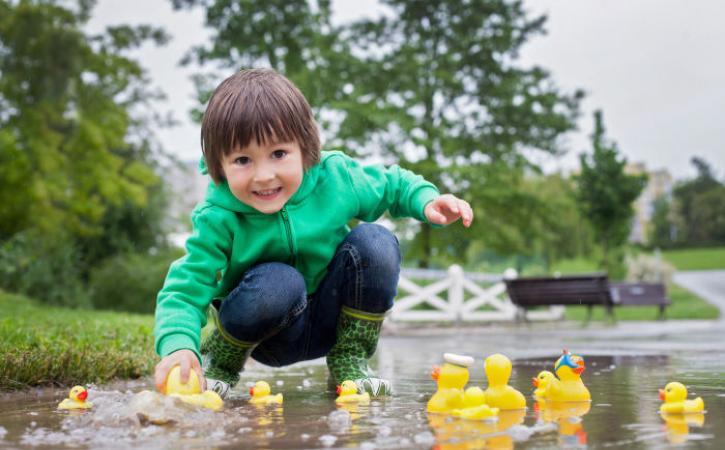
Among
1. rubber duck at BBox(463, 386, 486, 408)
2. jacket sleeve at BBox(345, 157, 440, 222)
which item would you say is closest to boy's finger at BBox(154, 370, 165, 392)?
rubber duck at BBox(463, 386, 486, 408)

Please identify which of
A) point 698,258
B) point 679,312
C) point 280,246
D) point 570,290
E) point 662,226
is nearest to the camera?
point 280,246

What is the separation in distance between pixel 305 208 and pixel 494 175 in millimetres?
15463

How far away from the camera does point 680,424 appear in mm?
1956

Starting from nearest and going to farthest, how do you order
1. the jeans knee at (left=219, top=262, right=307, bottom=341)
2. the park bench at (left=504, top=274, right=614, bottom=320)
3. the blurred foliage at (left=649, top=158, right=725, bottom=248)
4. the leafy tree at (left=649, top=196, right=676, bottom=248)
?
the jeans knee at (left=219, top=262, right=307, bottom=341), the park bench at (left=504, top=274, right=614, bottom=320), the blurred foliage at (left=649, top=158, right=725, bottom=248), the leafy tree at (left=649, top=196, right=676, bottom=248)

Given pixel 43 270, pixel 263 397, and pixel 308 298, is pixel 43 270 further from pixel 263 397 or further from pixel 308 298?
pixel 263 397

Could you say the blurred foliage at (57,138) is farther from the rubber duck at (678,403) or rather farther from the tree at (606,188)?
the rubber duck at (678,403)

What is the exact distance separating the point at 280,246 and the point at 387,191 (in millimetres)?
525

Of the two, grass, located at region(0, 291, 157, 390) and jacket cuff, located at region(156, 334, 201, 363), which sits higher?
jacket cuff, located at region(156, 334, 201, 363)

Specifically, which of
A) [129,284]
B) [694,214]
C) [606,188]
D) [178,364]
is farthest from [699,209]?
[178,364]

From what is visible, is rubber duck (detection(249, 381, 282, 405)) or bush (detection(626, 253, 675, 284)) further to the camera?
bush (detection(626, 253, 675, 284))

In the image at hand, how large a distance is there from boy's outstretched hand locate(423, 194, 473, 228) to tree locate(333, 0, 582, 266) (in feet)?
48.1

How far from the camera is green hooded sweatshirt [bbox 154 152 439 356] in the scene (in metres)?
2.61

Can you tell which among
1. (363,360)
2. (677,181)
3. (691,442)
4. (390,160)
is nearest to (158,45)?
(390,160)

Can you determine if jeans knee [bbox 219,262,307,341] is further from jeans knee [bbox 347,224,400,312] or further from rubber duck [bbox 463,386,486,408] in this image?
rubber duck [bbox 463,386,486,408]
